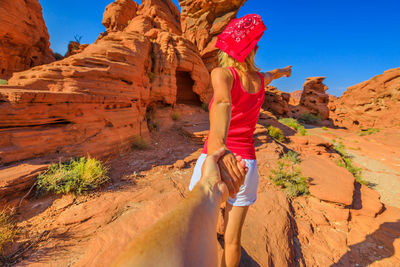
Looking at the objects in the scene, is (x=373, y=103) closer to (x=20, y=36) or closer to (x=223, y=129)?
(x=223, y=129)

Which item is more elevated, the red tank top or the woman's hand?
the red tank top

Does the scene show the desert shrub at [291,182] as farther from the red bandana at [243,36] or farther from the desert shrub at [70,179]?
the desert shrub at [70,179]

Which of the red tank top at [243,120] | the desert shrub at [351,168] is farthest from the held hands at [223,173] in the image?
the desert shrub at [351,168]

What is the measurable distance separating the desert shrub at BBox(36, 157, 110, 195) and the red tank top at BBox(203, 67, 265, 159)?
2.87 m

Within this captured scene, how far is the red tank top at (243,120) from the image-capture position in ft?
4.54

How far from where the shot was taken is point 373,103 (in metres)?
14.9

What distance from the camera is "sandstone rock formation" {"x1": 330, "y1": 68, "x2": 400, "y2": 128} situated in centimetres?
1369

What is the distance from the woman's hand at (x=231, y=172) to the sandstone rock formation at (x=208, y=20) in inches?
605

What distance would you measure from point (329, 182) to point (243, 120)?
4134mm

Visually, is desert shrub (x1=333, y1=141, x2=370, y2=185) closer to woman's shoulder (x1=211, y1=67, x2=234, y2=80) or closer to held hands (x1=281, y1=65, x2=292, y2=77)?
held hands (x1=281, y1=65, x2=292, y2=77)

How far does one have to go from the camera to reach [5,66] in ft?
34.6

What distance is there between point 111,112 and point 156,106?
3070 mm

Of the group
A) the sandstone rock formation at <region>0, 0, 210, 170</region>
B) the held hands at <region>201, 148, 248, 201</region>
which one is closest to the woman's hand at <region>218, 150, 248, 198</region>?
the held hands at <region>201, 148, 248, 201</region>

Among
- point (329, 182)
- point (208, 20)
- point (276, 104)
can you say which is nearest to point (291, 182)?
point (329, 182)
